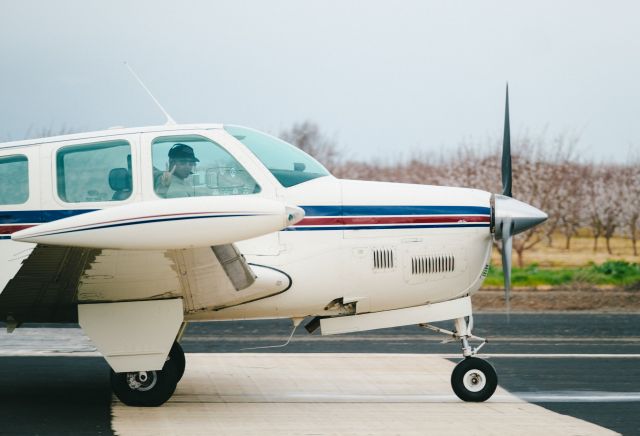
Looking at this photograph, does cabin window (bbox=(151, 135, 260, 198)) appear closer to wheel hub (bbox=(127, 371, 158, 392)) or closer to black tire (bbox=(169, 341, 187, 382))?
wheel hub (bbox=(127, 371, 158, 392))

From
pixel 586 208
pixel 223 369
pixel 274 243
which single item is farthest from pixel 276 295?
pixel 586 208

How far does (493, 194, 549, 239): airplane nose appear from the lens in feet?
30.2

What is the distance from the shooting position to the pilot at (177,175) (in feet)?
29.2

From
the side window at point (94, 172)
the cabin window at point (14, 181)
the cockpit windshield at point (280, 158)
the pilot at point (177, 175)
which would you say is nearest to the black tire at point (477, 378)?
the cockpit windshield at point (280, 158)

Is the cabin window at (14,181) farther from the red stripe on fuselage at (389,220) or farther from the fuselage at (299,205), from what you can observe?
the red stripe on fuselage at (389,220)

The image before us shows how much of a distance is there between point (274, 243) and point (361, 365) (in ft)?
10.9

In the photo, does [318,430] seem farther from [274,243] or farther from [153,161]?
[153,161]

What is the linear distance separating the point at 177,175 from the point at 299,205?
1075 millimetres

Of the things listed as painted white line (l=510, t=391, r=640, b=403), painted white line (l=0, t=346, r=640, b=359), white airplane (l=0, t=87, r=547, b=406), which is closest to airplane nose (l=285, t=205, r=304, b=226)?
white airplane (l=0, t=87, r=547, b=406)

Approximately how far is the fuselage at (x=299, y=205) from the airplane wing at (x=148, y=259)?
170mm

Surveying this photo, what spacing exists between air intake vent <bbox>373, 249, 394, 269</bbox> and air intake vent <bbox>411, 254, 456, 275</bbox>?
0.21 metres

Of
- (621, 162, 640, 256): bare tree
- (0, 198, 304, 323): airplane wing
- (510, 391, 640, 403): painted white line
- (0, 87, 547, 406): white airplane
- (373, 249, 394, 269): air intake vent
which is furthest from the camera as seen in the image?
(621, 162, 640, 256): bare tree

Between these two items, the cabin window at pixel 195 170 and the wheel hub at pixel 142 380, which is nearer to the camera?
the cabin window at pixel 195 170

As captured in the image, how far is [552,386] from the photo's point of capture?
10781 mm
